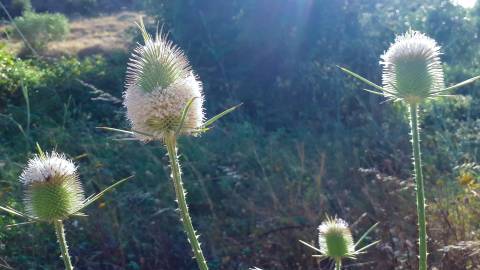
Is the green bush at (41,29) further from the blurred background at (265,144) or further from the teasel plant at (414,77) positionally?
the teasel plant at (414,77)

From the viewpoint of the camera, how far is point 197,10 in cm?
984

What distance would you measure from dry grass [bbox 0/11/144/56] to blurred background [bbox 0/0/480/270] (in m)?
0.10

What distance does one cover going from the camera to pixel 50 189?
2.11 m

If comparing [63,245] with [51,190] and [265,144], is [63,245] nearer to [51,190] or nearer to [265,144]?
[51,190]

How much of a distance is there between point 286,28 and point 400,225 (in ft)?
17.9

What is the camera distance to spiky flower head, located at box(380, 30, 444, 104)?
83.3 inches

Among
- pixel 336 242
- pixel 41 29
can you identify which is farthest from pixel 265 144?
pixel 41 29

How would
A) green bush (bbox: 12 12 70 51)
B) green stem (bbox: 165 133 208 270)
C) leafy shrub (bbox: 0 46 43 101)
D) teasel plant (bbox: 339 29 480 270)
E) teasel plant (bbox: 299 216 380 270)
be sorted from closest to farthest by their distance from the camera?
green stem (bbox: 165 133 208 270)
teasel plant (bbox: 339 29 480 270)
teasel plant (bbox: 299 216 380 270)
leafy shrub (bbox: 0 46 43 101)
green bush (bbox: 12 12 70 51)

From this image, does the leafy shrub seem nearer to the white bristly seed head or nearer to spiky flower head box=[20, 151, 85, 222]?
spiky flower head box=[20, 151, 85, 222]

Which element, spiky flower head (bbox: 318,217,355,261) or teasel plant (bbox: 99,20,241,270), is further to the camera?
spiky flower head (bbox: 318,217,355,261)

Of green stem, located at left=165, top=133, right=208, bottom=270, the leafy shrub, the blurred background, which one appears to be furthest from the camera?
the leafy shrub

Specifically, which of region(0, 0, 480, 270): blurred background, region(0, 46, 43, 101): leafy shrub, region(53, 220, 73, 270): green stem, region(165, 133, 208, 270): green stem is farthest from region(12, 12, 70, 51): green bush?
region(165, 133, 208, 270): green stem

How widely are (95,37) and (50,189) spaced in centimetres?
1258

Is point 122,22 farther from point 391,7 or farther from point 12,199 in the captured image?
point 12,199
